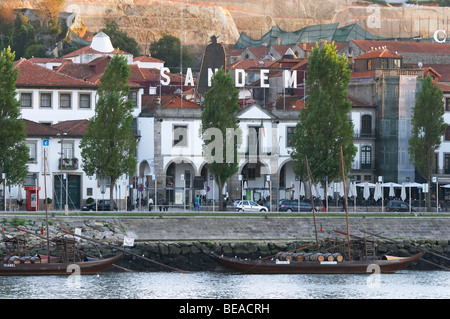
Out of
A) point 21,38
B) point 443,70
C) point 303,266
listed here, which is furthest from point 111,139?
point 21,38

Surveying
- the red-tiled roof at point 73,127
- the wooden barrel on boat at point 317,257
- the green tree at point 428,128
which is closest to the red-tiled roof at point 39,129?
the red-tiled roof at point 73,127

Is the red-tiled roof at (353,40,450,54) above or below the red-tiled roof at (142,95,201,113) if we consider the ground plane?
above

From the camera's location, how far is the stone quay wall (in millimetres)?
69688

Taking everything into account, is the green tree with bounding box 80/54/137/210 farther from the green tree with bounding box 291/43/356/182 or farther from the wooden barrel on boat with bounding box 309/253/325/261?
the wooden barrel on boat with bounding box 309/253/325/261

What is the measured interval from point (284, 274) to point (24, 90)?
40.8 metres

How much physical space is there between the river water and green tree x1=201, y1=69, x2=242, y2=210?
20392 millimetres

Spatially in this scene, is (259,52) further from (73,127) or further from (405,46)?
(73,127)

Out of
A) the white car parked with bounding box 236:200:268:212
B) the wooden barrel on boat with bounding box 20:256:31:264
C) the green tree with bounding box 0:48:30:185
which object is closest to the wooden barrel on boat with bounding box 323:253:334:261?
the wooden barrel on boat with bounding box 20:256:31:264

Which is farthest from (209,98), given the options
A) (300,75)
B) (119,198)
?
(300,75)

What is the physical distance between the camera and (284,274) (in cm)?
6694

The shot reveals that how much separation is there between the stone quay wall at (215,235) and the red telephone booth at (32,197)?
1637cm

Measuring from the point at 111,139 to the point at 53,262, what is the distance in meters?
21.4

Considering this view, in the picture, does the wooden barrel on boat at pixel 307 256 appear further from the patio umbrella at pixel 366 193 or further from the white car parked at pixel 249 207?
the patio umbrella at pixel 366 193
